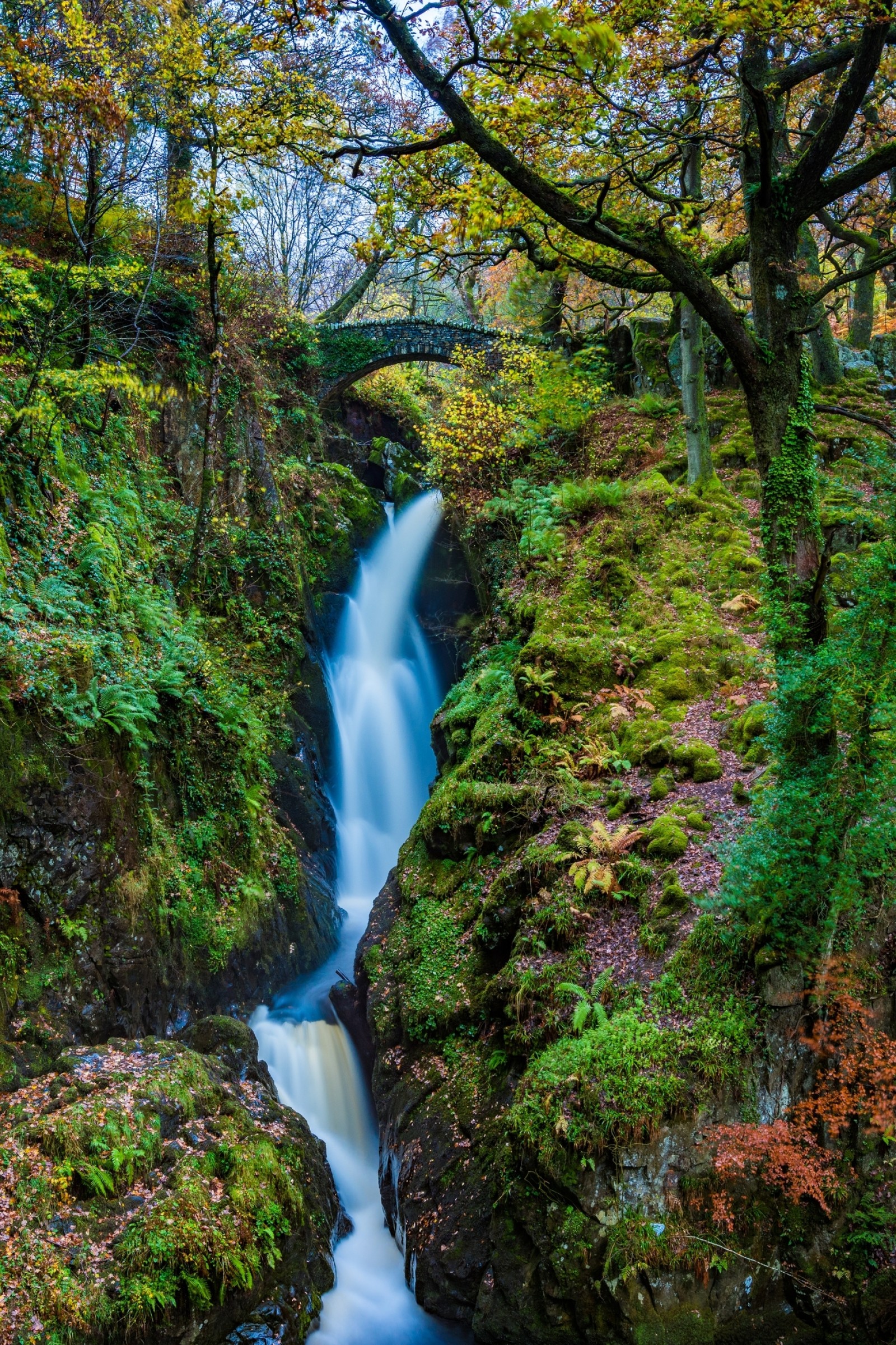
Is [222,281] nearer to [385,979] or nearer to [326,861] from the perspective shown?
[326,861]

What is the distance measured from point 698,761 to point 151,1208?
5391mm

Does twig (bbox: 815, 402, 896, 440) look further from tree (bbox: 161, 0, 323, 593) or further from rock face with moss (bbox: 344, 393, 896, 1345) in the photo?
tree (bbox: 161, 0, 323, 593)

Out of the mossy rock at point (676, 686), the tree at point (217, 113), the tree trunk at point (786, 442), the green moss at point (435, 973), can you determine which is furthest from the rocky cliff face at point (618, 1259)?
the tree at point (217, 113)

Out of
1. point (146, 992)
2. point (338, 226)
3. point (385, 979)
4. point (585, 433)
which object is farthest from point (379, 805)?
point (338, 226)

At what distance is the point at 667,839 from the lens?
20.6ft

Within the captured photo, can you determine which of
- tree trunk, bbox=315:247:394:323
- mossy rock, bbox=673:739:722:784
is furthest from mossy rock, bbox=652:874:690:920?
tree trunk, bbox=315:247:394:323

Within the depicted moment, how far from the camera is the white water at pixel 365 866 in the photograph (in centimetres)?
595

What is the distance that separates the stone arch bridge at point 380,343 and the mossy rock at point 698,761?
12.1 m

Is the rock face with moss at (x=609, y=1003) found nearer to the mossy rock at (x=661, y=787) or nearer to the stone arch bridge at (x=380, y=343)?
the mossy rock at (x=661, y=787)

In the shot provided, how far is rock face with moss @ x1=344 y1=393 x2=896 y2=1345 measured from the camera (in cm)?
458

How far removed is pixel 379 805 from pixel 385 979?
510 cm

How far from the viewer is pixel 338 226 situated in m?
20.4

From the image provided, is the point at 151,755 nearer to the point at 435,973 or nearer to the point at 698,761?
the point at 435,973

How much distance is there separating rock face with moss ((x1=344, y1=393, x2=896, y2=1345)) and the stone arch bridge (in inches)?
335
